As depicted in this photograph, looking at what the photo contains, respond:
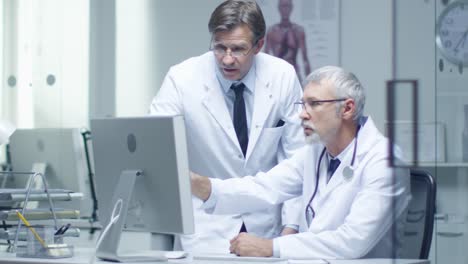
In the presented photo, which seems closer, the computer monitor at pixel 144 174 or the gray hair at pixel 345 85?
the computer monitor at pixel 144 174

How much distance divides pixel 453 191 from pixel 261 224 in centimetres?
96

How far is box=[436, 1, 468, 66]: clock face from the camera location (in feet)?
7.57

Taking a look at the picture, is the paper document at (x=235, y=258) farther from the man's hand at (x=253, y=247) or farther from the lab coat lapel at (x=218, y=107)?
the lab coat lapel at (x=218, y=107)

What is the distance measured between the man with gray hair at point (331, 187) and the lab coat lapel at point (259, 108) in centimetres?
15

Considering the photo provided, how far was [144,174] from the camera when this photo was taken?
2.62 metres

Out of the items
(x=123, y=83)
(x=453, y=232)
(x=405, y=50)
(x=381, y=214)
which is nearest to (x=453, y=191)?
(x=453, y=232)

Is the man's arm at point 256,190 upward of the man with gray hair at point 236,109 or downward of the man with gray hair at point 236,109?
downward

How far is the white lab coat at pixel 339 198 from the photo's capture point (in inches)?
103

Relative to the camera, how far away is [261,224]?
3252 mm

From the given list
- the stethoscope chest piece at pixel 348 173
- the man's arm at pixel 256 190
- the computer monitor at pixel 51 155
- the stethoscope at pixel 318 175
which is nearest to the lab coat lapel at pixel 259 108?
the man's arm at pixel 256 190

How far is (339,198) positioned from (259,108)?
2.05ft

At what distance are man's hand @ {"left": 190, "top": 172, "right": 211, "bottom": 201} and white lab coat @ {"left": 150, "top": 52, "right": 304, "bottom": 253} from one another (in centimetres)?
14

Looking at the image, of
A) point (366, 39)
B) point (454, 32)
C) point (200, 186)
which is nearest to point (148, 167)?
point (200, 186)

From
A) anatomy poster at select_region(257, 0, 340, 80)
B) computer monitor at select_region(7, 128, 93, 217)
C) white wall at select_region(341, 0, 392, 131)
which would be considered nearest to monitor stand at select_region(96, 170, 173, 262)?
computer monitor at select_region(7, 128, 93, 217)
